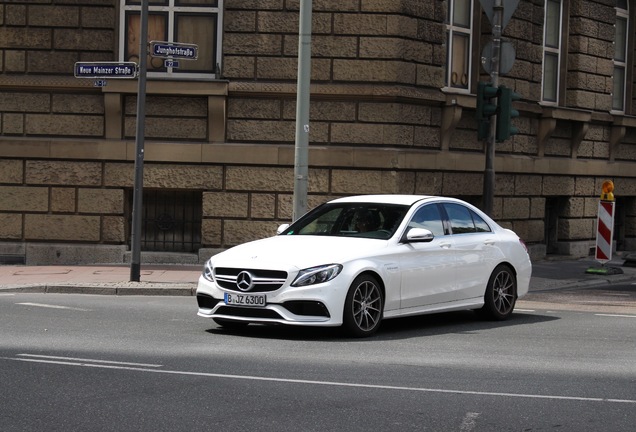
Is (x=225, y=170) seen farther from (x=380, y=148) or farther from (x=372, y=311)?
(x=372, y=311)

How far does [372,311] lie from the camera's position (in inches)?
477

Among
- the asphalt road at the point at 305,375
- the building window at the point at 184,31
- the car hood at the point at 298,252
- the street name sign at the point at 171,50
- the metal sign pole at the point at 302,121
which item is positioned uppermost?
the building window at the point at 184,31

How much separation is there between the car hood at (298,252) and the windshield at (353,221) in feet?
1.09

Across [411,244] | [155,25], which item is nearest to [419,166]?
[155,25]

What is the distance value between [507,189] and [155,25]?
7.10 metres

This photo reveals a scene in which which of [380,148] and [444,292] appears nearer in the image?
[444,292]

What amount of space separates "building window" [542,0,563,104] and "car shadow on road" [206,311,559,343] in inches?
443

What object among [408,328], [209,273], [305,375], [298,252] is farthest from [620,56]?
[305,375]

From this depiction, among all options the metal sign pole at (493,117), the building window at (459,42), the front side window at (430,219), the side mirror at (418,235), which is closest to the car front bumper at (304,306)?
the side mirror at (418,235)

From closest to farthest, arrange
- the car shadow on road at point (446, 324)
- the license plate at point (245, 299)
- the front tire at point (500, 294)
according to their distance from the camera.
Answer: the license plate at point (245, 299)
the car shadow on road at point (446, 324)
the front tire at point (500, 294)

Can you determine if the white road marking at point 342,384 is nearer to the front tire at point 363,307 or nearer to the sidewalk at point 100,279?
the front tire at point 363,307

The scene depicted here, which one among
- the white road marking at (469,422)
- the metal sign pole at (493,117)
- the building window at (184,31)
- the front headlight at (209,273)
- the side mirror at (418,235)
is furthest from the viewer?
the building window at (184,31)

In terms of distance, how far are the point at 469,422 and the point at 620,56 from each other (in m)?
21.3

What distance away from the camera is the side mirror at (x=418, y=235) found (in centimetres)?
1256
